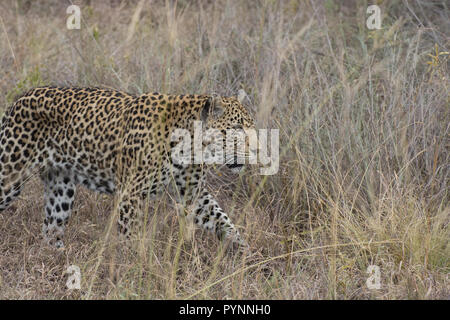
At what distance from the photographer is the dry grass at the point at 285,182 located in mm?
4402

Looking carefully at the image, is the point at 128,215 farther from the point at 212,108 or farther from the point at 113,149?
the point at 212,108

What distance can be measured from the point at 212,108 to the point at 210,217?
94cm

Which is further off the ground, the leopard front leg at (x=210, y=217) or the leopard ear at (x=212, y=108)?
the leopard ear at (x=212, y=108)

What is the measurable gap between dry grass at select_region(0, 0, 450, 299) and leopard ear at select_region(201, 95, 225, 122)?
0.42m

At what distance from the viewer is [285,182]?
5488 millimetres

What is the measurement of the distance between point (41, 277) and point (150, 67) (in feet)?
9.77

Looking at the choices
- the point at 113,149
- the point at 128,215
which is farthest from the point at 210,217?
the point at 113,149

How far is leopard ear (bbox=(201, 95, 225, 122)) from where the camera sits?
467 centimetres

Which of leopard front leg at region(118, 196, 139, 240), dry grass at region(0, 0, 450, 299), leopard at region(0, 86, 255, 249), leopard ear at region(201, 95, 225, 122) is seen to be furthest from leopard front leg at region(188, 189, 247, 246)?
leopard ear at region(201, 95, 225, 122)

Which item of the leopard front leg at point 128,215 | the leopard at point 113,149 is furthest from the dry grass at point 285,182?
the leopard at point 113,149

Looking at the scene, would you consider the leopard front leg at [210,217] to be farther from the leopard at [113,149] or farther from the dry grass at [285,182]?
the dry grass at [285,182]
